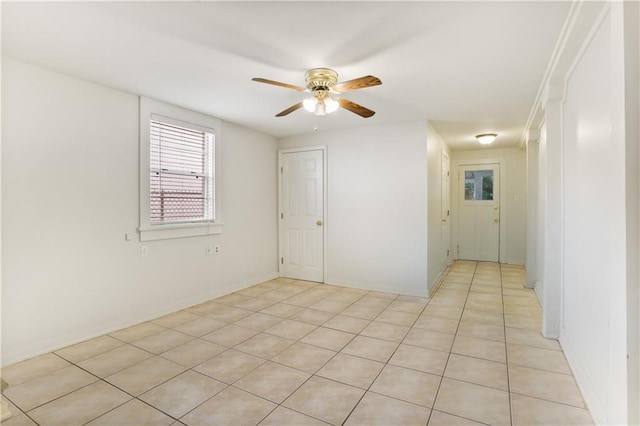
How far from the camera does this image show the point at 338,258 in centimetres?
498

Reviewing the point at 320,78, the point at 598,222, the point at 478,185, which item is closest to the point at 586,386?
the point at 598,222

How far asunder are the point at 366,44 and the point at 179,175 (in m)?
2.67

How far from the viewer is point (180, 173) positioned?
12.6ft

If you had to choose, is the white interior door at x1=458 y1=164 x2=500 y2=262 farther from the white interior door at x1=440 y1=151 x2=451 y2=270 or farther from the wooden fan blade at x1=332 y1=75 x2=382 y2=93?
the wooden fan blade at x1=332 y1=75 x2=382 y2=93

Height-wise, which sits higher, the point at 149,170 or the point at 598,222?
the point at 149,170

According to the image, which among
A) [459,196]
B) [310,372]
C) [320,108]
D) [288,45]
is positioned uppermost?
[288,45]

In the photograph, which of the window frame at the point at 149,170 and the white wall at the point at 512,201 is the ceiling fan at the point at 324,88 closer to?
the window frame at the point at 149,170

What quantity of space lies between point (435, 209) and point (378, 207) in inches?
38.5

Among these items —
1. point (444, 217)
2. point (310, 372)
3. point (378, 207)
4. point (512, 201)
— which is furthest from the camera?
point (512, 201)

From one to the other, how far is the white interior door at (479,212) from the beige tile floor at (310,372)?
3.13 meters

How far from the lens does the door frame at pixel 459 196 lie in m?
6.52

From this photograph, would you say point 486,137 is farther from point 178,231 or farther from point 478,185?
point 178,231

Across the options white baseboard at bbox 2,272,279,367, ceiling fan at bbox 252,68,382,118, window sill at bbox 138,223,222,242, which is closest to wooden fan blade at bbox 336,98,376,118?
ceiling fan at bbox 252,68,382,118

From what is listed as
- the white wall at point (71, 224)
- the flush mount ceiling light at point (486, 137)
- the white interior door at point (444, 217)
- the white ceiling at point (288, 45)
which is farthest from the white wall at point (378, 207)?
the white wall at point (71, 224)
